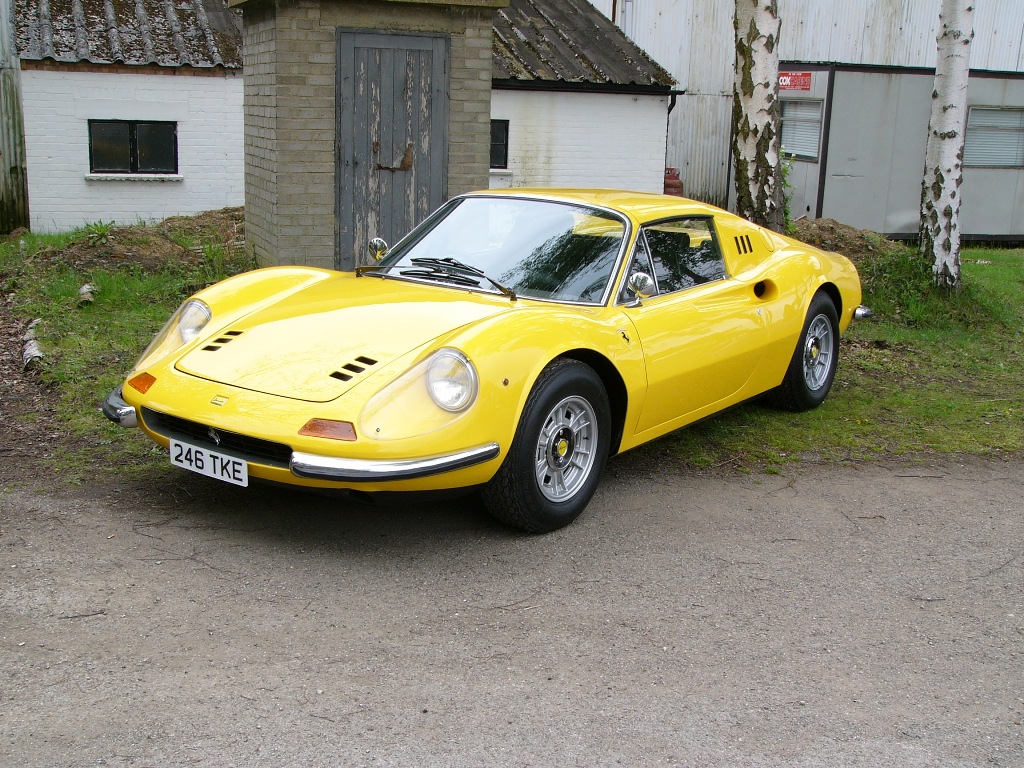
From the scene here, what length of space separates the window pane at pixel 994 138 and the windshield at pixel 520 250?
13.6 meters

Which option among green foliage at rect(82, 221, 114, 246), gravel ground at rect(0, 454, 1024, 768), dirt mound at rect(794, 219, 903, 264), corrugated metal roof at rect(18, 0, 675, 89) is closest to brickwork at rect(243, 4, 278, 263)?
green foliage at rect(82, 221, 114, 246)

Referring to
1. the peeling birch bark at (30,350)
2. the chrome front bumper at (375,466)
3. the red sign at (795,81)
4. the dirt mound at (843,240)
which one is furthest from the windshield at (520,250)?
the red sign at (795,81)

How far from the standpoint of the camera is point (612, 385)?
16.3 ft

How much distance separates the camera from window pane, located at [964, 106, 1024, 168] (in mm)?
16953

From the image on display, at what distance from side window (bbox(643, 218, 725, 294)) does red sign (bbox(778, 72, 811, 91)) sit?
37.9 ft

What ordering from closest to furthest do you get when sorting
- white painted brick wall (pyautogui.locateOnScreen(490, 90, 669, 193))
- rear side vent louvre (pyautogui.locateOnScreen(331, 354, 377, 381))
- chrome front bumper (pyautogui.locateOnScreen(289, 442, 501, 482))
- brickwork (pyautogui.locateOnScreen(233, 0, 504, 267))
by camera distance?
chrome front bumper (pyautogui.locateOnScreen(289, 442, 501, 482)) → rear side vent louvre (pyautogui.locateOnScreen(331, 354, 377, 381)) → brickwork (pyautogui.locateOnScreen(233, 0, 504, 267)) → white painted brick wall (pyautogui.locateOnScreen(490, 90, 669, 193))

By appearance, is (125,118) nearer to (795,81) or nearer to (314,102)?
(314,102)

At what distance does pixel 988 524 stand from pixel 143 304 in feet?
22.6

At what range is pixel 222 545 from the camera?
4359 millimetres

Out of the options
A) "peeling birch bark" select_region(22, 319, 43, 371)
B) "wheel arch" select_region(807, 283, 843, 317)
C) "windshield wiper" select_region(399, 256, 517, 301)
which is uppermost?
"windshield wiper" select_region(399, 256, 517, 301)

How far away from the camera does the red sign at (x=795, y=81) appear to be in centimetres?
1667

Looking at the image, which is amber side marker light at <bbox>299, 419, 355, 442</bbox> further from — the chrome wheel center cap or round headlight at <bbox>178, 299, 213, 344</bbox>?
round headlight at <bbox>178, 299, 213, 344</bbox>

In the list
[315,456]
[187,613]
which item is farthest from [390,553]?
[187,613]

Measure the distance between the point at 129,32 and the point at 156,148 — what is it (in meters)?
1.52
